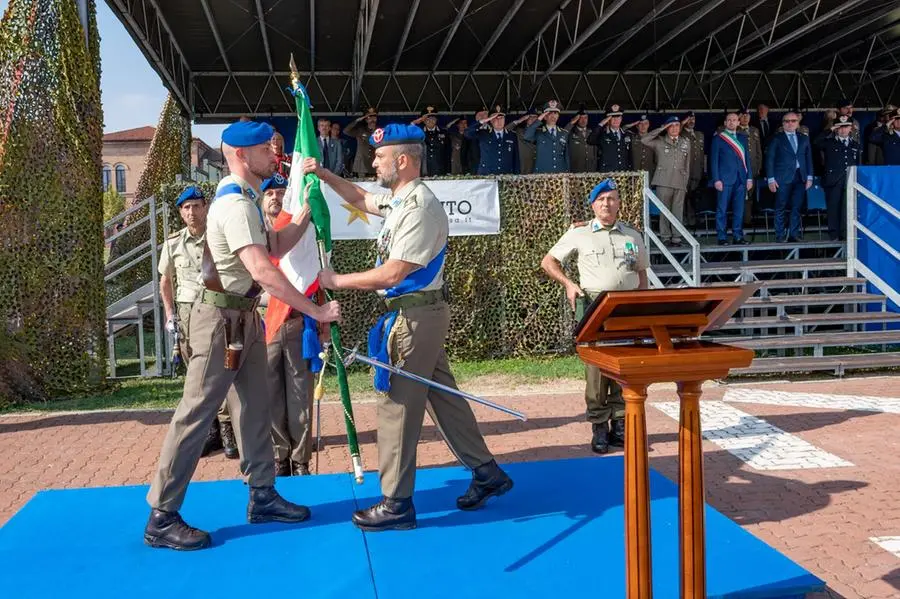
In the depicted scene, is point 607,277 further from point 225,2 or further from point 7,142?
point 225,2

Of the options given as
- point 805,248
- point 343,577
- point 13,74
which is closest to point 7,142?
point 13,74

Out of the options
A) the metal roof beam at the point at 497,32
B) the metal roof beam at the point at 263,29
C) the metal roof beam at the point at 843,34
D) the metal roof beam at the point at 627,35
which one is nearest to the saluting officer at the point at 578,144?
the metal roof beam at the point at 627,35

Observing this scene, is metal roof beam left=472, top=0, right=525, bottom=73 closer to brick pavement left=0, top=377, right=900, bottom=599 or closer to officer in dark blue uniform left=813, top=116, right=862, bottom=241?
officer in dark blue uniform left=813, top=116, right=862, bottom=241

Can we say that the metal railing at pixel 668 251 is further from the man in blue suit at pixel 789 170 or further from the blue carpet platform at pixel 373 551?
the blue carpet platform at pixel 373 551

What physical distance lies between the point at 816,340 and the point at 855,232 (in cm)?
237

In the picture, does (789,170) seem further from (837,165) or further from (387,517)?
(387,517)

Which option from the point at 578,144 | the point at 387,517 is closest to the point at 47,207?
the point at 387,517

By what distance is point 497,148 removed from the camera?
1272cm

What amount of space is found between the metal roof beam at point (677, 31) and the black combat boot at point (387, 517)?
11.4 meters

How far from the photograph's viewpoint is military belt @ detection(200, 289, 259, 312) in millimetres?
3875

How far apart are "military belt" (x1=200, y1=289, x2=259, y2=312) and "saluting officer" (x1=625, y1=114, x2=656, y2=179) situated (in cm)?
974

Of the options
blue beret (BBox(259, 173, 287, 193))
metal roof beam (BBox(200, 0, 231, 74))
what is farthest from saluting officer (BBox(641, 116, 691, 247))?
metal roof beam (BBox(200, 0, 231, 74))

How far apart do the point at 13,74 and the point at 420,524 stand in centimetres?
723

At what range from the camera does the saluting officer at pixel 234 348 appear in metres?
3.69
